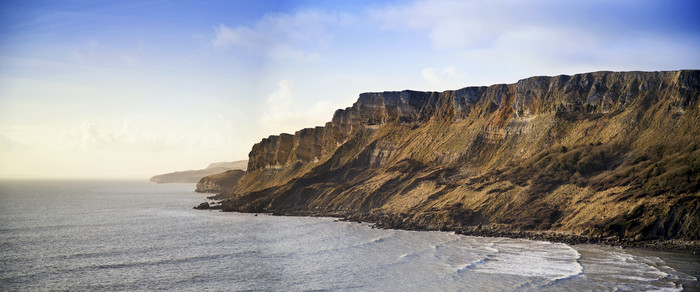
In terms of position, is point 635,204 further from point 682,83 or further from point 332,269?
point 332,269

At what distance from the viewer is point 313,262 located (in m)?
47.7

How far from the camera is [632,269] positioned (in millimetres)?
42844

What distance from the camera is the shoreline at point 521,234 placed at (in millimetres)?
52294

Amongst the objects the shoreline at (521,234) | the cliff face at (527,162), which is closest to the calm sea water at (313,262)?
the shoreline at (521,234)

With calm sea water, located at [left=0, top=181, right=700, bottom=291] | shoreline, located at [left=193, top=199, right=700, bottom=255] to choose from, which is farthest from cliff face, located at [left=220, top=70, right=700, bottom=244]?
calm sea water, located at [left=0, top=181, right=700, bottom=291]

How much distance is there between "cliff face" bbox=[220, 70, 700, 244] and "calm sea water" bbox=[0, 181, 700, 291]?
318 inches

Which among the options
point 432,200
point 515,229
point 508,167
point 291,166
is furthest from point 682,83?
point 291,166

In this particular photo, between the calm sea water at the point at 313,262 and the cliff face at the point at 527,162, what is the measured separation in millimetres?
8081

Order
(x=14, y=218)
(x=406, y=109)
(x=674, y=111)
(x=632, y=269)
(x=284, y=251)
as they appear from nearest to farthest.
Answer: (x=632, y=269) → (x=284, y=251) → (x=674, y=111) → (x=14, y=218) → (x=406, y=109)

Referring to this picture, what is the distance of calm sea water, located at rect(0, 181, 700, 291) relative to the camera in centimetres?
3884

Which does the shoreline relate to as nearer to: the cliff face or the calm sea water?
the cliff face

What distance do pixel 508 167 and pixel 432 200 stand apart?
13.8 metres

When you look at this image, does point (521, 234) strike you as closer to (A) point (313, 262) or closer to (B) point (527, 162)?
(B) point (527, 162)

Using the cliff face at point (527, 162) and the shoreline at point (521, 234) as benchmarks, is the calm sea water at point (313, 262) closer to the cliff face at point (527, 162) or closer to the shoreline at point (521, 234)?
the shoreline at point (521, 234)
